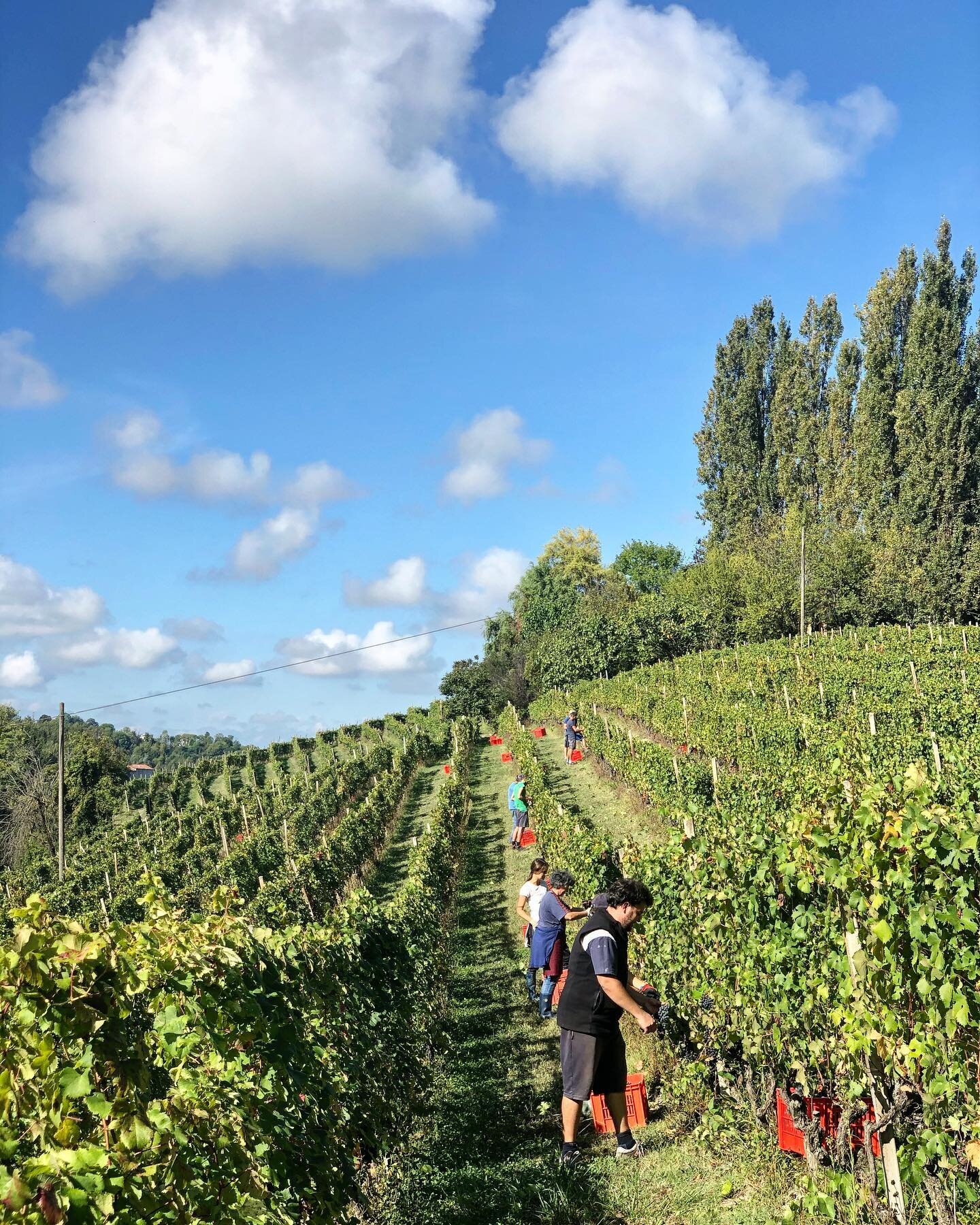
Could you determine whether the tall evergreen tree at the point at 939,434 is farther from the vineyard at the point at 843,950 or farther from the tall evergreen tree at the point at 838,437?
the vineyard at the point at 843,950

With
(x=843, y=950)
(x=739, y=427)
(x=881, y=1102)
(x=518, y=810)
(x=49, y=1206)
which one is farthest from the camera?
(x=739, y=427)

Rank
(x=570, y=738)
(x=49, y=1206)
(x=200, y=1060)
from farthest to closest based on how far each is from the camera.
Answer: (x=570, y=738), (x=200, y=1060), (x=49, y=1206)

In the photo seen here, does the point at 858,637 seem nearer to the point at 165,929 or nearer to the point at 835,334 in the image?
the point at 835,334

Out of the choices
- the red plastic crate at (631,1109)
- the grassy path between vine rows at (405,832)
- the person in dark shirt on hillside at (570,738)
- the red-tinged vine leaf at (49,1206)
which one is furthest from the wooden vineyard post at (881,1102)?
the person in dark shirt on hillside at (570,738)

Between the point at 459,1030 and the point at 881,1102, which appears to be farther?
the point at 459,1030

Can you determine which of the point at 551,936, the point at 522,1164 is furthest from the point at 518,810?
the point at 522,1164

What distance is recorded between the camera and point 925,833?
3.57 m

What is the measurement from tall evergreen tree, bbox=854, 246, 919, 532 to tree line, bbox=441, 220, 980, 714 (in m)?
0.07

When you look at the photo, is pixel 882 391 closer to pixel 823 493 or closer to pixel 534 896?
pixel 823 493

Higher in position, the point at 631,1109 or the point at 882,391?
the point at 882,391

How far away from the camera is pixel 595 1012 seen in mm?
4535

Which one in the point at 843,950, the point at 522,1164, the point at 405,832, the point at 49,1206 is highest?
the point at 49,1206

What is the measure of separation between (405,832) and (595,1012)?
18.2 m

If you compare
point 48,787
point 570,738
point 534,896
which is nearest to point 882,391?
point 570,738
